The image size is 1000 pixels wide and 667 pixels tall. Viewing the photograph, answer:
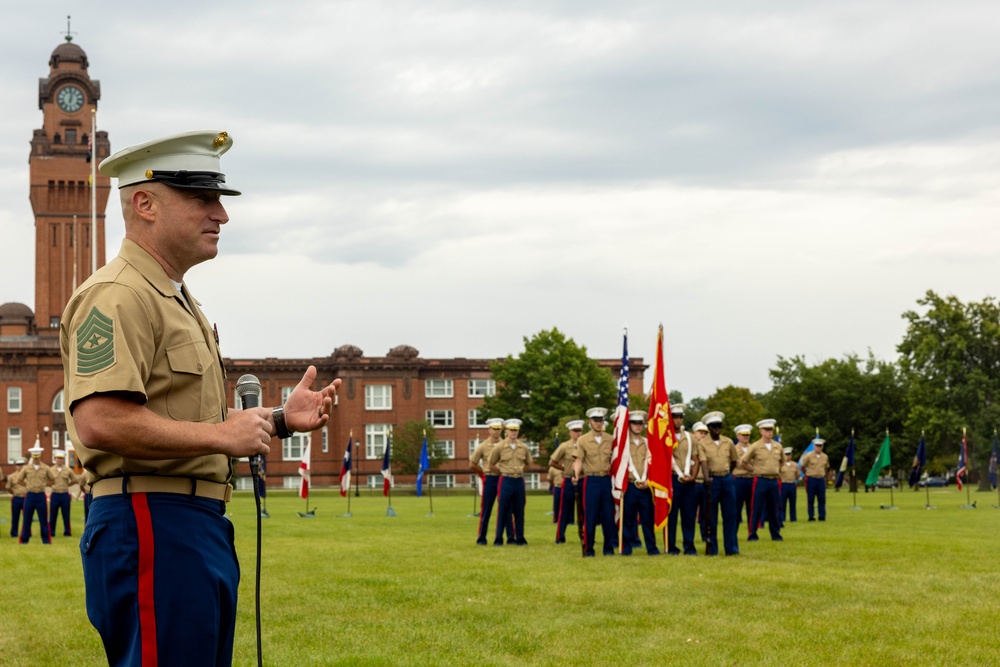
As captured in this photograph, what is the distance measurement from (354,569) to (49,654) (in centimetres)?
696

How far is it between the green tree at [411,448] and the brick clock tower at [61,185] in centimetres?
3020

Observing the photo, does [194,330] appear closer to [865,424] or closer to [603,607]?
[603,607]

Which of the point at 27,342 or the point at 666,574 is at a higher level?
the point at 27,342

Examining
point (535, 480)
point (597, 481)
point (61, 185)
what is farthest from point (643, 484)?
point (61, 185)

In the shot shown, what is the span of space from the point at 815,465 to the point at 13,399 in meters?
69.3

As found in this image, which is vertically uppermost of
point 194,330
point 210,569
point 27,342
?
point 27,342

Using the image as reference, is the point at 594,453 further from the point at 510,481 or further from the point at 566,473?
the point at 566,473

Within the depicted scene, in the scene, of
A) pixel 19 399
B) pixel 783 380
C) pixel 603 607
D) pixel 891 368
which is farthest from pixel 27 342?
pixel 603 607

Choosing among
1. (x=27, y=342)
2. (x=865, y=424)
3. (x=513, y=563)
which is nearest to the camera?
(x=513, y=563)

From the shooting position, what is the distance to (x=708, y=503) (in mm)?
20547

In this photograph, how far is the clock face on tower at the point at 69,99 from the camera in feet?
325

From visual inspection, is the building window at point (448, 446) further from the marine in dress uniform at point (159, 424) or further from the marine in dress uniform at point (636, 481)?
the marine in dress uniform at point (159, 424)

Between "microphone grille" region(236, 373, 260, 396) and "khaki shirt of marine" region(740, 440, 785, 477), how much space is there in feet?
70.3

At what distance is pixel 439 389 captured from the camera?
97.0 m
